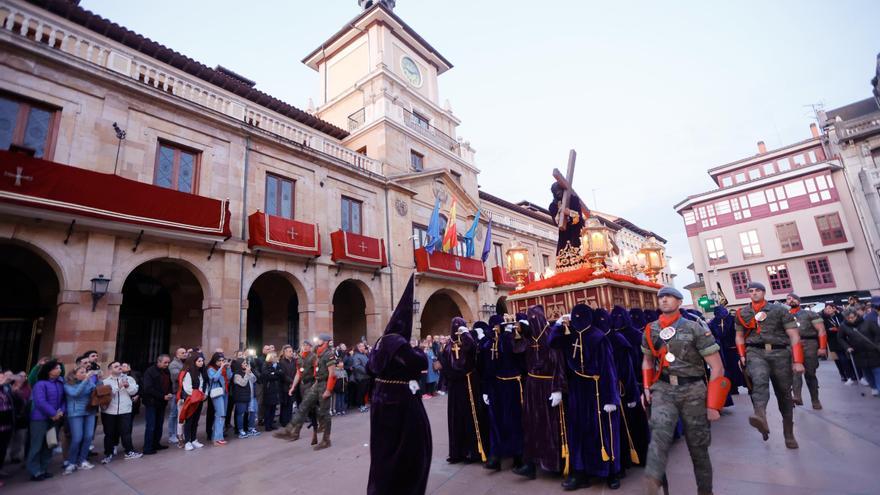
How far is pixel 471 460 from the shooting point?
584 cm

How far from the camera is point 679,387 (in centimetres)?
395

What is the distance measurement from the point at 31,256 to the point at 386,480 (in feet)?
43.3

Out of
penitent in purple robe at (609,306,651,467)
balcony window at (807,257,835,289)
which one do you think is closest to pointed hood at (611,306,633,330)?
penitent in purple robe at (609,306,651,467)

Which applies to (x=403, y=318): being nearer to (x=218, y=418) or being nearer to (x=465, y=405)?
(x=465, y=405)

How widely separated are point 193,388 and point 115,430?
1.32 m

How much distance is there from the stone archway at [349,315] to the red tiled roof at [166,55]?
804cm

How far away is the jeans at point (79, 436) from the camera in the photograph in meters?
6.64

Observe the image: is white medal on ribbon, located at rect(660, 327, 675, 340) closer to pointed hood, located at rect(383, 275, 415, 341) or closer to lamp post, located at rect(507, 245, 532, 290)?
pointed hood, located at rect(383, 275, 415, 341)

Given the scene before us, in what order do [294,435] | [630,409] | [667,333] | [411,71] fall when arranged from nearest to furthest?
1. [667,333]
2. [630,409]
3. [294,435]
4. [411,71]

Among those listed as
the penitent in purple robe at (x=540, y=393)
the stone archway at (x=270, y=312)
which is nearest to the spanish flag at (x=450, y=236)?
the stone archway at (x=270, y=312)

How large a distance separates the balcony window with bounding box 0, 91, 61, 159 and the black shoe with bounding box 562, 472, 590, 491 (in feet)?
41.7

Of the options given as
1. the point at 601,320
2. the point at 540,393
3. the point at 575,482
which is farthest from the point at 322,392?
the point at 601,320

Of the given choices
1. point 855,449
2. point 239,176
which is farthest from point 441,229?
point 855,449

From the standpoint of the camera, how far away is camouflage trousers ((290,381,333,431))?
24.3 feet
